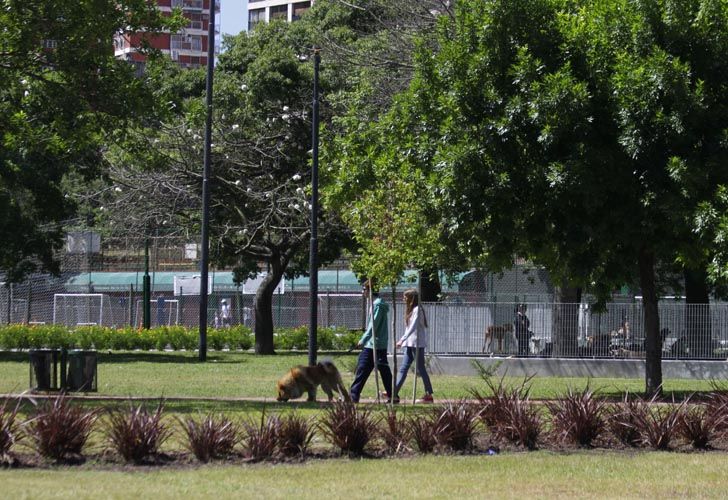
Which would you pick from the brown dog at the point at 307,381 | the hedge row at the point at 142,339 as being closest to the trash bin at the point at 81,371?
the brown dog at the point at 307,381

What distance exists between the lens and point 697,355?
87.6ft

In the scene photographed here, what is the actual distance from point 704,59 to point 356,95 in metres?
12.1

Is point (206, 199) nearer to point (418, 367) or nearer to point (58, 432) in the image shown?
point (418, 367)

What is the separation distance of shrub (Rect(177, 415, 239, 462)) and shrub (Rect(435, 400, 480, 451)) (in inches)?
89.0

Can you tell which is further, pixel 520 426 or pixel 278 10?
pixel 278 10

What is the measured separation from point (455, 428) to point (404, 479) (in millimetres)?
1903

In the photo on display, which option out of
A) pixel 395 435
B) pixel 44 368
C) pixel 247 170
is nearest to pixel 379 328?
pixel 395 435

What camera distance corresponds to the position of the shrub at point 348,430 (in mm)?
12180

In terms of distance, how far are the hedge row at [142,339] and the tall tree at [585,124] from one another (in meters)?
19.7

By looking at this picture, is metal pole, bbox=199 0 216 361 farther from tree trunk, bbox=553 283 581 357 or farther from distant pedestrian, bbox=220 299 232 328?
distant pedestrian, bbox=220 299 232 328

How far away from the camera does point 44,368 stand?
20094 mm

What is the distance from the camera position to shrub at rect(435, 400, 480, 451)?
12578mm

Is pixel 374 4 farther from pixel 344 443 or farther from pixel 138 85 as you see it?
pixel 344 443

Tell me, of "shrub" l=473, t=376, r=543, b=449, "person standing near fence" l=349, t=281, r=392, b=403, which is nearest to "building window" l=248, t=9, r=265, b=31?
"person standing near fence" l=349, t=281, r=392, b=403
